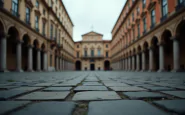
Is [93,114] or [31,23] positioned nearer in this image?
[93,114]

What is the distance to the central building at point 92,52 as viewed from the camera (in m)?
53.2

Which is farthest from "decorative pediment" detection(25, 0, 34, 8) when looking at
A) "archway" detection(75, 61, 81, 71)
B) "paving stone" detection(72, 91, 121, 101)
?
"archway" detection(75, 61, 81, 71)

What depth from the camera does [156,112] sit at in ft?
3.31

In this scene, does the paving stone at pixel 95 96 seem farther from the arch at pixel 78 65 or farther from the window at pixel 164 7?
the arch at pixel 78 65

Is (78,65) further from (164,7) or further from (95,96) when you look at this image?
(95,96)

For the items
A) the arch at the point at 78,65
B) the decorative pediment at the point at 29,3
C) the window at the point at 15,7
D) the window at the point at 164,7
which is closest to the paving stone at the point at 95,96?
the window at the point at 15,7

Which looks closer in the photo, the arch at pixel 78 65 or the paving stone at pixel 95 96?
the paving stone at pixel 95 96

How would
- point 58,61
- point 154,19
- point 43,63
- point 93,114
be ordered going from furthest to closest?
point 58,61
point 43,63
point 154,19
point 93,114

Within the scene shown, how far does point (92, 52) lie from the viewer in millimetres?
54375

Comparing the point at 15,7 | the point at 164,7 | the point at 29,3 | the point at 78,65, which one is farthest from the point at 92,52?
the point at 15,7

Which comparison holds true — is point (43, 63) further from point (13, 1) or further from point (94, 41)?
point (94, 41)

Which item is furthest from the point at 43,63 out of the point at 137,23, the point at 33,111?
the point at 33,111

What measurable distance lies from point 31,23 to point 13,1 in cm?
381

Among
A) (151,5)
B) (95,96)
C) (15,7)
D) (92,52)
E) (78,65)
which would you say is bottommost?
(78,65)
